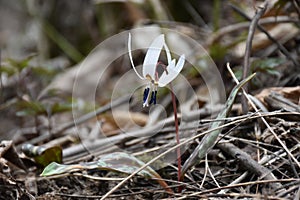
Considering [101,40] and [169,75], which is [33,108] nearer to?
[169,75]

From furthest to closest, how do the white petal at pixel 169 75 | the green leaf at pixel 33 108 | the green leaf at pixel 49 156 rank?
the green leaf at pixel 33 108, the green leaf at pixel 49 156, the white petal at pixel 169 75

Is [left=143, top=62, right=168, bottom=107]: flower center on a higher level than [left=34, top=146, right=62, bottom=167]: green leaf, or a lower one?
higher

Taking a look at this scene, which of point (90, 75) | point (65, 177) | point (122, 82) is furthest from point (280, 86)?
point (90, 75)

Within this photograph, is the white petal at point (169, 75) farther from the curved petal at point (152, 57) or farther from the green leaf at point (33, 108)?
the green leaf at point (33, 108)


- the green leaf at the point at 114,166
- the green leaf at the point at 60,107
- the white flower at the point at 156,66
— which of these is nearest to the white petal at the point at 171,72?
the white flower at the point at 156,66

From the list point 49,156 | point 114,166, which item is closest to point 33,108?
point 49,156

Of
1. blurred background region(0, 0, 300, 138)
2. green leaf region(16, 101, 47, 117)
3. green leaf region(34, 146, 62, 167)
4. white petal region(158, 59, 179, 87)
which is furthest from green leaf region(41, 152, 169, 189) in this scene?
green leaf region(16, 101, 47, 117)

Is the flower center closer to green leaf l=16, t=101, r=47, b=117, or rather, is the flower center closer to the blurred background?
the blurred background

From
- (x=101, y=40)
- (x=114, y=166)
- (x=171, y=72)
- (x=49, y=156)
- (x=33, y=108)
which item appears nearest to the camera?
(x=171, y=72)

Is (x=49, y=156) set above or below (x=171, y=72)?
below
